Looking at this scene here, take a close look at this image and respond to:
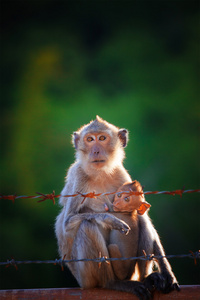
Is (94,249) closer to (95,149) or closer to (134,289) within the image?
(134,289)

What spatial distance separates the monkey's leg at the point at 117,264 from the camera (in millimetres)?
4465

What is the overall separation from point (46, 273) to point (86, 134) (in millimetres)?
5400

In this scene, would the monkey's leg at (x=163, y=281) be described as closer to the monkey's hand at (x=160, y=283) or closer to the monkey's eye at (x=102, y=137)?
the monkey's hand at (x=160, y=283)

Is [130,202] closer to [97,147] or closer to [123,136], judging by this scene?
[97,147]

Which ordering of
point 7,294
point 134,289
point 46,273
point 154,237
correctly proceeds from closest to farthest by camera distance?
1. point 7,294
2. point 134,289
3. point 154,237
4. point 46,273

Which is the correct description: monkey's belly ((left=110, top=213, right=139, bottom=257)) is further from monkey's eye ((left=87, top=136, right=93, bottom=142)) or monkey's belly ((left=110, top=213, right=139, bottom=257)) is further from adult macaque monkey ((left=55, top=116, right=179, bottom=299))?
monkey's eye ((left=87, top=136, right=93, bottom=142))

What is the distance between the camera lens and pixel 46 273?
31.9 ft

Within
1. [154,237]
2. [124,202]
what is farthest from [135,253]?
[124,202]

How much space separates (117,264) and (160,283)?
534 millimetres

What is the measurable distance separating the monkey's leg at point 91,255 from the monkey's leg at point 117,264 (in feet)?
0.32

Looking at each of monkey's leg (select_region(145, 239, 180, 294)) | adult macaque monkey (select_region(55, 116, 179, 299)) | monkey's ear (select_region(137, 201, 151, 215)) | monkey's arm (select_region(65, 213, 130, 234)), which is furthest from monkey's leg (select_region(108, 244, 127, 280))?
monkey's ear (select_region(137, 201, 151, 215))

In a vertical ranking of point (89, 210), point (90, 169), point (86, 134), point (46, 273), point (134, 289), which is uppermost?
point (86, 134)

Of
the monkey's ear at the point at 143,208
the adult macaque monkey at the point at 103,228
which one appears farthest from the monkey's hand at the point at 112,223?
the monkey's ear at the point at 143,208

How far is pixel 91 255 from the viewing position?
4277mm
